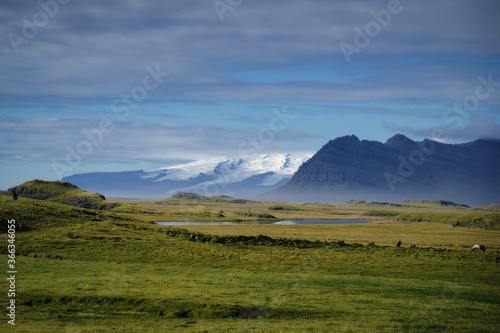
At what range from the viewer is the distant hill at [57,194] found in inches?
5157

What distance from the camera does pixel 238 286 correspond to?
34375 millimetres

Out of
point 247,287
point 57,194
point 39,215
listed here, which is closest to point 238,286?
point 247,287

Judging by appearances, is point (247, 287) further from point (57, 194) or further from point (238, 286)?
point (57, 194)

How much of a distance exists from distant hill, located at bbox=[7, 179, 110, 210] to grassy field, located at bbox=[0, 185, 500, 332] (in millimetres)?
68105

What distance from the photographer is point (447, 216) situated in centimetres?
14688

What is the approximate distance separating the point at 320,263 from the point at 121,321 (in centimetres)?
2954

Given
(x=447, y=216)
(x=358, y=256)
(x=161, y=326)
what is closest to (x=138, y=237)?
(x=358, y=256)

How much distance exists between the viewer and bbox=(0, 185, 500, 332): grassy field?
2436cm

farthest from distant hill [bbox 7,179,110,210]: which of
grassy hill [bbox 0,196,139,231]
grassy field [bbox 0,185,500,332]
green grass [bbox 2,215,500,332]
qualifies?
green grass [bbox 2,215,500,332]

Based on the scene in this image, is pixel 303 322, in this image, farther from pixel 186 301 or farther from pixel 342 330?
pixel 186 301

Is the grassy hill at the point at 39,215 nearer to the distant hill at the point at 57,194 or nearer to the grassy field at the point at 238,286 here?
the grassy field at the point at 238,286

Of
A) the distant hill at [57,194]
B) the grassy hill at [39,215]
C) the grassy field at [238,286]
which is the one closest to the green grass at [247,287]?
the grassy field at [238,286]

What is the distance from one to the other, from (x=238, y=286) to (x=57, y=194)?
116 meters

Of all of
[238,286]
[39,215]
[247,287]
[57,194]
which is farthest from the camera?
[57,194]
